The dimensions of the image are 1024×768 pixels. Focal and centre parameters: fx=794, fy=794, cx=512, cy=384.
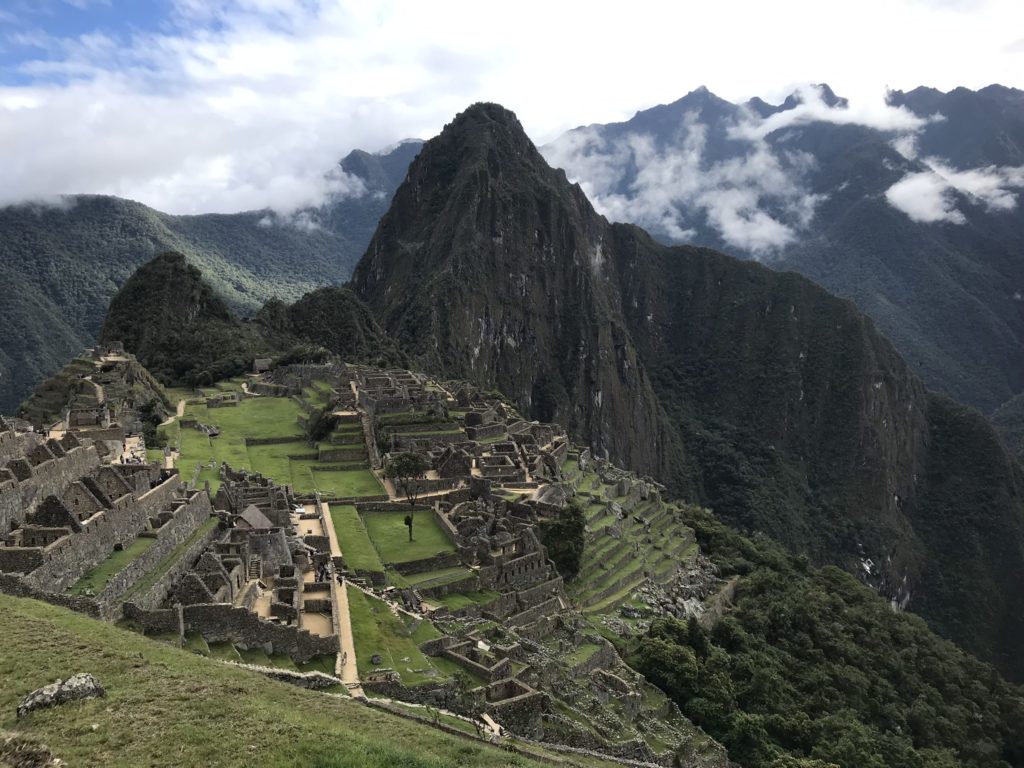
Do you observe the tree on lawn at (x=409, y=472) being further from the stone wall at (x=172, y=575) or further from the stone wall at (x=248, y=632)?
the stone wall at (x=248, y=632)

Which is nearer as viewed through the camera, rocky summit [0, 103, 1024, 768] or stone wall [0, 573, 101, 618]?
rocky summit [0, 103, 1024, 768]

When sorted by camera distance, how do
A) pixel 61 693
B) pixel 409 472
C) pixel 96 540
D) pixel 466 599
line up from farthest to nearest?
pixel 409 472 → pixel 466 599 → pixel 96 540 → pixel 61 693

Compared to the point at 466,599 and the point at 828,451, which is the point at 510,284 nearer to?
the point at 828,451

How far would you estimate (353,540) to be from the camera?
1316 inches

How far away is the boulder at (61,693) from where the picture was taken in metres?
13.0

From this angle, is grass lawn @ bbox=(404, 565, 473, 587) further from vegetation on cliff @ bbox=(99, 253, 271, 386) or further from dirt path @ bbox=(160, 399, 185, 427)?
vegetation on cliff @ bbox=(99, 253, 271, 386)

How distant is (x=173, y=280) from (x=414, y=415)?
55.6m

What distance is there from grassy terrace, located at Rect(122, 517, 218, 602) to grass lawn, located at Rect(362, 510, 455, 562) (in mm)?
7940

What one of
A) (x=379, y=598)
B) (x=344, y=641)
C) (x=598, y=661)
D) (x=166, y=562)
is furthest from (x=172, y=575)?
(x=598, y=661)

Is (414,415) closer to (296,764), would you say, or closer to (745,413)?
(296,764)

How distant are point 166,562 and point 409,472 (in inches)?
745

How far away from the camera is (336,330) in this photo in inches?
4326

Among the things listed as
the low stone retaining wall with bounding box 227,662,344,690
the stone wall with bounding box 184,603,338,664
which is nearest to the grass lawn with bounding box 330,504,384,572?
the stone wall with bounding box 184,603,338,664

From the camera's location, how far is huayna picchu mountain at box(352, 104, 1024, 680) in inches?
5344
